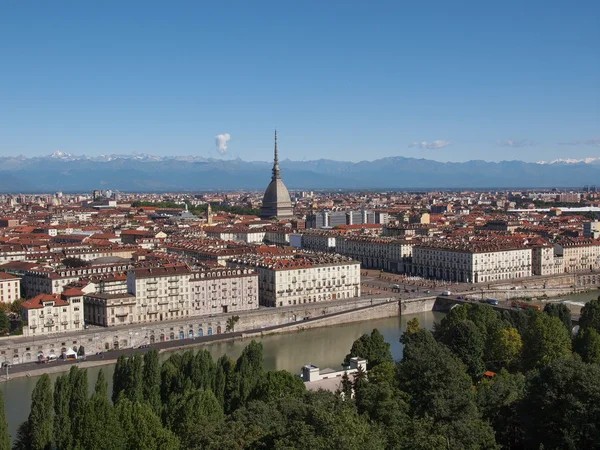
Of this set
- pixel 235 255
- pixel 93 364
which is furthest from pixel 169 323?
pixel 235 255

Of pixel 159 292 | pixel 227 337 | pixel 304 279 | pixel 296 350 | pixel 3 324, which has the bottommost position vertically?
pixel 296 350

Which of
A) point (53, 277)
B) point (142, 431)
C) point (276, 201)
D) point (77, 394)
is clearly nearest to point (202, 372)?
point (77, 394)

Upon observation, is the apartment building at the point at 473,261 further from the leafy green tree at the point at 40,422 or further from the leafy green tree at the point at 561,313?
the leafy green tree at the point at 40,422

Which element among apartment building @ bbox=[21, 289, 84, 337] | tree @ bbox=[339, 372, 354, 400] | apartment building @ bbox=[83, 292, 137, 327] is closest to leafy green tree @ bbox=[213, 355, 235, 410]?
tree @ bbox=[339, 372, 354, 400]

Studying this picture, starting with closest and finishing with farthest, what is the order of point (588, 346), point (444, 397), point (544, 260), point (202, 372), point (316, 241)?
point (444, 397) → point (202, 372) → point (588, 346) → point (544, 260) → point (316, 241)

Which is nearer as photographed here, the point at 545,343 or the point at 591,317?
the point at 545,343

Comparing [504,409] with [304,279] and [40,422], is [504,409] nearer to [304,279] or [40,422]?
[40,422]

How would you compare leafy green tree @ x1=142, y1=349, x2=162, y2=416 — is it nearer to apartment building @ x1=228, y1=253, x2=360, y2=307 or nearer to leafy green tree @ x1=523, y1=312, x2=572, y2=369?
leafy green tree @ x1=523, y1=312, x2=572, y2=369
